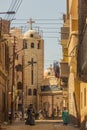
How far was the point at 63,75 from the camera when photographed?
4216cm

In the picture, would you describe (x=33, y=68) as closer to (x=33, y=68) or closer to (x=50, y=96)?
(x=33, y=68)

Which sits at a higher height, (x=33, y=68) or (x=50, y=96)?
(x=33, y=68)

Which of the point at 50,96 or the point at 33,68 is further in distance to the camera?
the point at 33,68

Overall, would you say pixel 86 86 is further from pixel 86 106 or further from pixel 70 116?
pixel 70 116

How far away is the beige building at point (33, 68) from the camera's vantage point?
385 feet

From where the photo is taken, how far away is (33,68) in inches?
4648

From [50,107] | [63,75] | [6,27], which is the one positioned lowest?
[50,107]

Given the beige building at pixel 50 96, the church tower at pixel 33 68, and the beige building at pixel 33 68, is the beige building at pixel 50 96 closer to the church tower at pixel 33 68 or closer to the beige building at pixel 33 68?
the beige building at pixel 33 68

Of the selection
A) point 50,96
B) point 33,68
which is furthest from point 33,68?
point 50,96

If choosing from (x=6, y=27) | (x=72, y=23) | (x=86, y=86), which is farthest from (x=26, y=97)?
(x=86, y=86)

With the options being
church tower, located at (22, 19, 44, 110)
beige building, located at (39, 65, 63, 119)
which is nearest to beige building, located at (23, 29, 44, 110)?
church tower, located at (22, 19, 44, 110)

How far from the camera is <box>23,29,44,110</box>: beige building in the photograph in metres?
117

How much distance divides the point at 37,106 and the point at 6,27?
68526 mm

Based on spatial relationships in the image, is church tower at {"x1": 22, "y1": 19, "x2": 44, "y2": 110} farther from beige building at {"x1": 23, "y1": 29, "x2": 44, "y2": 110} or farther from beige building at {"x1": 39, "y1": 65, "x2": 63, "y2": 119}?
beige building at {"x1": 39, "y1": 65, "x2": 63, "y2": 119}
